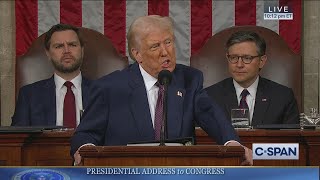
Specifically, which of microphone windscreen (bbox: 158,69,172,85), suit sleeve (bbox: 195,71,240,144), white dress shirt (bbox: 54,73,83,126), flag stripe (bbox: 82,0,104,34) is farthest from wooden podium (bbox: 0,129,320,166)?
flag stripe (bbox: 82,0,104,34)

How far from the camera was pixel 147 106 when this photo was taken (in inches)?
151

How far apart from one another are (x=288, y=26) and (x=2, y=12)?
7.76 ft

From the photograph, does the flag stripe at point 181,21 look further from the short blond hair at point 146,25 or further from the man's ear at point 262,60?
the short blond hair at point 146,25

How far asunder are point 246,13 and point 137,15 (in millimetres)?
893

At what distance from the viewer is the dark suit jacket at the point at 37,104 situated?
17.4ft

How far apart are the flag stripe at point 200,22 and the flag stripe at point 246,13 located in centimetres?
23

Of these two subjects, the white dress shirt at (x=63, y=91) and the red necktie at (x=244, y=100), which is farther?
the white dress shirt at (x=63, y=91)

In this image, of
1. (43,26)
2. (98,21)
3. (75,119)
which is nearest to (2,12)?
(43,26)

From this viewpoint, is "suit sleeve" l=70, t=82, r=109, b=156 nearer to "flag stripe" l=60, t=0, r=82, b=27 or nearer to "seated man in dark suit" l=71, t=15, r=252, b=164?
"seated man in dark suit" l=71, t=15, r=252, b=164

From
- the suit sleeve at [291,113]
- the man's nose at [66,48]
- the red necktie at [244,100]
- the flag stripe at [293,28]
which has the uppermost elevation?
the flag stripe at [293,28]

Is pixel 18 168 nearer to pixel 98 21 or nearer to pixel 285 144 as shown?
pixel 285 144

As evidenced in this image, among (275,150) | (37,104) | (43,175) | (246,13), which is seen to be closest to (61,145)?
(37,104)

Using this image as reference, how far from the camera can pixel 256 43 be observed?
212 inches

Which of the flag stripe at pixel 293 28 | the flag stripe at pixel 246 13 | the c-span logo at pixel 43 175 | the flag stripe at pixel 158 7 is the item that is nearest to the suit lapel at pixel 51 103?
the flag stripe at pixel 158 7
